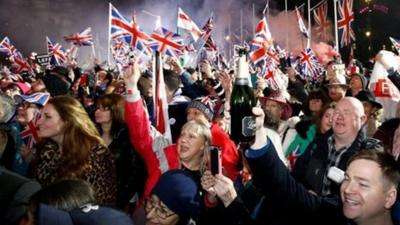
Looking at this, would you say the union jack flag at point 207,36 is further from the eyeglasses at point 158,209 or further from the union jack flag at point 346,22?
the eyeglasses at point 158,209

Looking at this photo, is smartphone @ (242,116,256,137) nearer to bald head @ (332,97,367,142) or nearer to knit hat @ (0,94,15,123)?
bald head @ (332,97,367,142)

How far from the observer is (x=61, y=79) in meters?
8.73

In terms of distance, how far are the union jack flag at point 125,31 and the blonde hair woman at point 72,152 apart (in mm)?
4735

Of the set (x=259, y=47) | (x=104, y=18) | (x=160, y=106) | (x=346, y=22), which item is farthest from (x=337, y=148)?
(x=104, y=18)

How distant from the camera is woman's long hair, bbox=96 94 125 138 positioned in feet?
17.3

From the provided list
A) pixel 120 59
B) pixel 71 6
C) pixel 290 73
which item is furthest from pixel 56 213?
pixel 71 6

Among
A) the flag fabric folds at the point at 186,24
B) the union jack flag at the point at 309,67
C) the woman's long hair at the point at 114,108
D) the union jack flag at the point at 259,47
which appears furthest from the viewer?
the union jack flag at the point at 309,67

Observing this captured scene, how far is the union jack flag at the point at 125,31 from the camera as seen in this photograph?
9.06 metres

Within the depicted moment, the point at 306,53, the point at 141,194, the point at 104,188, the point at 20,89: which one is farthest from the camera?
the point at 306,53

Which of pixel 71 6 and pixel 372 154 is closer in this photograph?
pixel 372 154

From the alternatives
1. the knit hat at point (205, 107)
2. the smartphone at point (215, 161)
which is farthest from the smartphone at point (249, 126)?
the knit hat at point (205, 107)

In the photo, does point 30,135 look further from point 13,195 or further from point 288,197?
point 288,197

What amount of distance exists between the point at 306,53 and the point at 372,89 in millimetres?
8270

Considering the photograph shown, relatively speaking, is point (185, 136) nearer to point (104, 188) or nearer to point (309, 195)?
point (104, 188)
